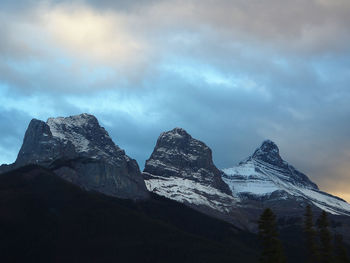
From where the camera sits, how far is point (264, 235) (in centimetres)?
10556

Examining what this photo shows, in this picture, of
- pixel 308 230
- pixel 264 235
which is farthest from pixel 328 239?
pixel 264 235

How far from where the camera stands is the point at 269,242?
102 metres

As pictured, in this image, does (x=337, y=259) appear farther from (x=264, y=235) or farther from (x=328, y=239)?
(x=264, y=235)

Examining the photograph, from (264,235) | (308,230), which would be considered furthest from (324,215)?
(264,235)

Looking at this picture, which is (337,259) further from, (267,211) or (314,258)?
(267,211)

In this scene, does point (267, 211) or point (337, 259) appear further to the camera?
point (337, 259)

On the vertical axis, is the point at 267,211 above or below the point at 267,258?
above

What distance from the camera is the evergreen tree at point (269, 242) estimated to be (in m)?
100

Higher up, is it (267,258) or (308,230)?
(308,230)

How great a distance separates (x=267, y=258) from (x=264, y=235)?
15.7 ft

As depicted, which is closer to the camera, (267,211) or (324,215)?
(267,211)

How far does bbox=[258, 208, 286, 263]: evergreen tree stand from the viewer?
100 m

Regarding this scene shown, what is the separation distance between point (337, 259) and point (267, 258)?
2421 centimetres

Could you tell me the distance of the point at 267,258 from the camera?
334 ft
